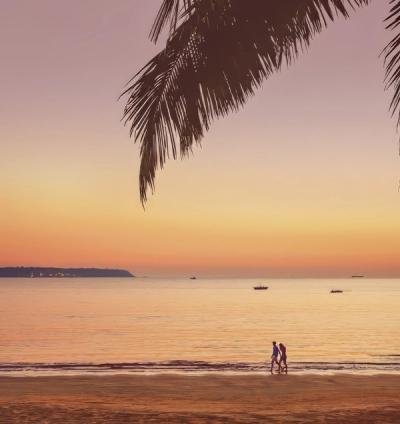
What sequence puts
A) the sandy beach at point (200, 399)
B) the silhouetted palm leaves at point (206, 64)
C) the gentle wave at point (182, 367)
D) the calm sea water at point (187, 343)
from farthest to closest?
the calm sea water at point (187, 343) < the gentle wave at point (182, 367) < the sandy beach at point (200, 399) < the silhouetted palm leaves at point (206, 64)

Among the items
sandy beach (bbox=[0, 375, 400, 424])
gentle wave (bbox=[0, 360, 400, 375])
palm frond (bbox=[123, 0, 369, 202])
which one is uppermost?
palm frond (bbox=[123, 0, 369, 202])

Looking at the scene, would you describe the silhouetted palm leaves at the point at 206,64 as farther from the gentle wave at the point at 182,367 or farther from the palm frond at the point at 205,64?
the gentle wave at the point at 182,367

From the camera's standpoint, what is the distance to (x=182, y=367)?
40438mm

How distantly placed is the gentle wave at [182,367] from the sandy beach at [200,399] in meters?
4.99

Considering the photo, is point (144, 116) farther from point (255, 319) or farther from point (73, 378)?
point (255, 319)

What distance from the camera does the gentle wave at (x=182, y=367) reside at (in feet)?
122

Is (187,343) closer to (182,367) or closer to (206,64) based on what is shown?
(182,367)

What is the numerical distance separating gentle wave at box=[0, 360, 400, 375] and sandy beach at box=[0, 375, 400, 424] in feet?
16.4

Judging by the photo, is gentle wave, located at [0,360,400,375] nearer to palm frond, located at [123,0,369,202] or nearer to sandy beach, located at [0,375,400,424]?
sandy beach, located at [0,375,400,424]

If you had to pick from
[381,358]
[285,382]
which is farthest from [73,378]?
[381,358]

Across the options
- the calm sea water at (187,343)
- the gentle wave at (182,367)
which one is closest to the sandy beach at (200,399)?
the gentle wave at (182,367)

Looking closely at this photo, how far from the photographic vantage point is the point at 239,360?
46.4 meters

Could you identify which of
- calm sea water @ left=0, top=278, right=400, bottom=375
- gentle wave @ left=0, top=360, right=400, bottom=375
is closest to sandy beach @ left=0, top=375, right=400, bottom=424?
gentle wave @ left=0, top=360, right=400, bottom=375

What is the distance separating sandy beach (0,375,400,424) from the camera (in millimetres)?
14250
